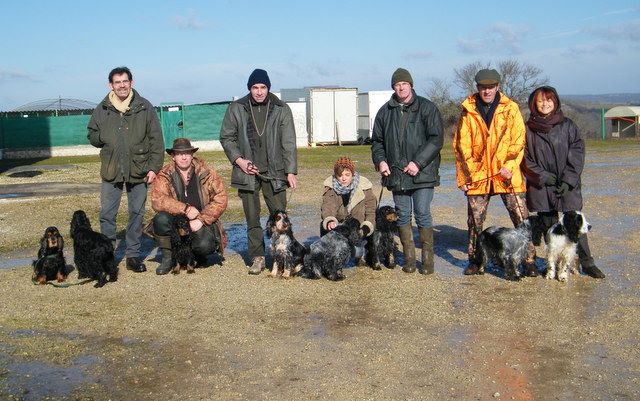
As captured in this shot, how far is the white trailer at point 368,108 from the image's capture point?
142 feet

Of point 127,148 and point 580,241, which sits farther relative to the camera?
point 127,148

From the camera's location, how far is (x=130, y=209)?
28.6ft

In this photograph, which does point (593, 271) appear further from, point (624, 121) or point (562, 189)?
point (624, 121)

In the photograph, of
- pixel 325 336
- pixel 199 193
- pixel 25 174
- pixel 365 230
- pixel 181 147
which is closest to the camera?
pixel 325 336

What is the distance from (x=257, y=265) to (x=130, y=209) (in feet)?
5.36

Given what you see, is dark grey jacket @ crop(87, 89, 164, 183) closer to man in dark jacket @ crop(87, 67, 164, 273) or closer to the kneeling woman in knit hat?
man in dark jacket @ crop(87, 67, 164, 273)

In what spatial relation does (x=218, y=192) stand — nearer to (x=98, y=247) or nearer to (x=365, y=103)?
(x=98, y=247)

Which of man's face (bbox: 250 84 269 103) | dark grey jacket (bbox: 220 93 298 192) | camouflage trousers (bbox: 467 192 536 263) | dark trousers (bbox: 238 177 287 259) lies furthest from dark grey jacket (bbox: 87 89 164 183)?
camouflage trousers (bbox: 467 192 536 263)

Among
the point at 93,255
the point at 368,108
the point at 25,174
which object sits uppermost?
the point at 368,108

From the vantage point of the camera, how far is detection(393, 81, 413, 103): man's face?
7734 millimetres

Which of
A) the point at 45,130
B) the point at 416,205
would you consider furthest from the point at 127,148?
the point at 45,130

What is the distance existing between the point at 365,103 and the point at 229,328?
3833cm

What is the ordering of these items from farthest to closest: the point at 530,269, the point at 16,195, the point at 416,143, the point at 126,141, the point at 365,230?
the point at 16,195 → the point at 126,141 → the point at 365,230 → the point at 416,143 → the point at 530,269

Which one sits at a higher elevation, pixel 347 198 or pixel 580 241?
pixel 347 198
